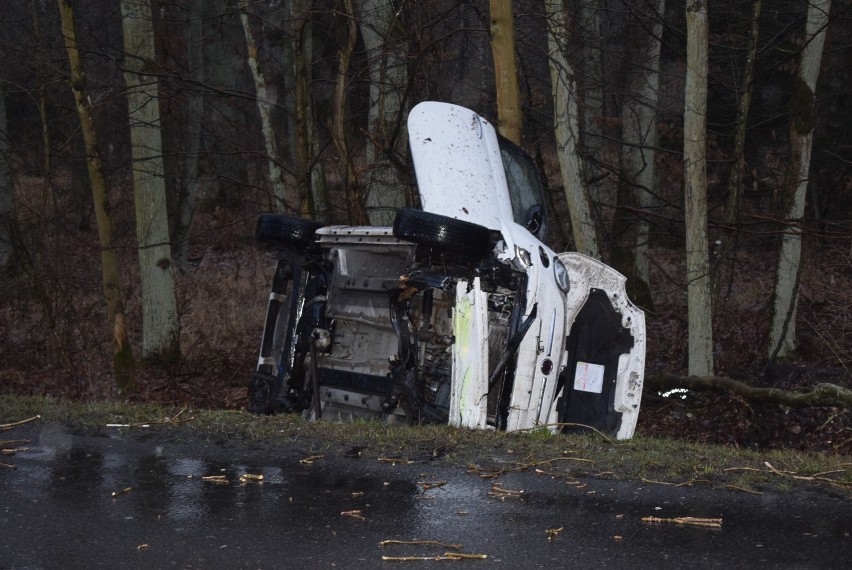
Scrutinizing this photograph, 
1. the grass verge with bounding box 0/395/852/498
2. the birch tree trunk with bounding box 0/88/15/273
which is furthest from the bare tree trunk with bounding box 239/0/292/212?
the grass verge with bounding box 0/395/852/498

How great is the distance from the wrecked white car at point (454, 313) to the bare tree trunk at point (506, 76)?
8.58 feet

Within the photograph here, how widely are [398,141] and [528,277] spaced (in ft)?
19.5

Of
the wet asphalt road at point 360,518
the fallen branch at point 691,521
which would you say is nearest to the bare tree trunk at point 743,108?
the wet asphalt road at point 360,518

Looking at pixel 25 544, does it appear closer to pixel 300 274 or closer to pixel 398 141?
pixel 300 274

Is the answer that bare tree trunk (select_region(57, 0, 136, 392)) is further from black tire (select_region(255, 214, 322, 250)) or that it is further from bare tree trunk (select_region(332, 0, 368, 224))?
black tire (select_region(255, 214, 322, 250))

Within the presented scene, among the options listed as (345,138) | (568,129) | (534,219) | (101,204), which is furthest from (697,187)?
(101,204)

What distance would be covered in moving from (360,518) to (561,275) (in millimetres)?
3015

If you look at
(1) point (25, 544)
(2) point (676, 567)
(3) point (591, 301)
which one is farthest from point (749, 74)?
(1) point (25, 544)

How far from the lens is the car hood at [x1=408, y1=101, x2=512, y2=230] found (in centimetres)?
701

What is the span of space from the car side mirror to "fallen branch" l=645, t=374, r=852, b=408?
11.7 feet

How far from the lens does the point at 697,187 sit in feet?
36.0

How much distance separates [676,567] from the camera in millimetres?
3945

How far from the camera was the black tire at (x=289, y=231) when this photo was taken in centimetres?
786

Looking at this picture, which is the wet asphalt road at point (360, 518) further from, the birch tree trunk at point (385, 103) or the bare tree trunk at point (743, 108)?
the bare tree trunk at point (743, 108)
